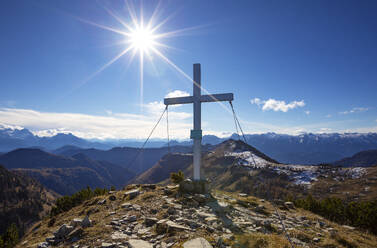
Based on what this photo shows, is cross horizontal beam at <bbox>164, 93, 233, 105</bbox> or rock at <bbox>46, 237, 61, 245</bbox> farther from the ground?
cross horizontal beam at <bbox>164, 93, 233, 105</bbox>

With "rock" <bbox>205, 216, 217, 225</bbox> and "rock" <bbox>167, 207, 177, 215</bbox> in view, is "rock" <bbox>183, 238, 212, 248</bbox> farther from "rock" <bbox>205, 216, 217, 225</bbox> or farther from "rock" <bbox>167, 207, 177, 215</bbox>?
"rock" <bbox>167, 207, 177, 215</bbox>

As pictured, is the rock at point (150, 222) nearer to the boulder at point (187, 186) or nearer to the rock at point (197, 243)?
the rock at point (197, 243)

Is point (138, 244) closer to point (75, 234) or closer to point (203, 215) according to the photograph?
point (75, 234)

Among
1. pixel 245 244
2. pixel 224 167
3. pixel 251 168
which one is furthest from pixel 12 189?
pixel 245 244

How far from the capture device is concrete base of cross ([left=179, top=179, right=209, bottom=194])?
12.2 m

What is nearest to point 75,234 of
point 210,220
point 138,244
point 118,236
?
point 118,236

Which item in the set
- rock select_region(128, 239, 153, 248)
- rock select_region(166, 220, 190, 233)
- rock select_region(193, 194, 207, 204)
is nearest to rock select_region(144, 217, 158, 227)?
rock select_region(166, 220, 190, 233)

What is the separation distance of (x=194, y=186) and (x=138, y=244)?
6725 mm

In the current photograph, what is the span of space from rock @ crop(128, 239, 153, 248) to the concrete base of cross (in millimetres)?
5927

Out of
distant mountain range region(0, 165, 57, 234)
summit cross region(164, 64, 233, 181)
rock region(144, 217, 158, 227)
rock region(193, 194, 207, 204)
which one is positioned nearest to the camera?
rock region(144, 217, 158, 227)

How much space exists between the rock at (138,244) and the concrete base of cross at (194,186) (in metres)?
5.93

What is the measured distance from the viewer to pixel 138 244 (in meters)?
6.17

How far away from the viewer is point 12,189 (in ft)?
569

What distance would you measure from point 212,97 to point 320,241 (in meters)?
8.96
